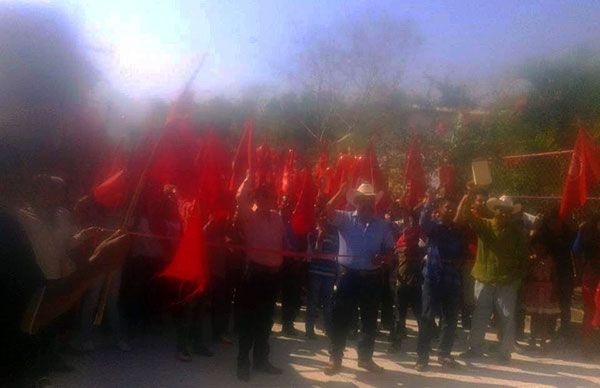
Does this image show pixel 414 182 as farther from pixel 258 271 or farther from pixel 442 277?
pixel 258 271

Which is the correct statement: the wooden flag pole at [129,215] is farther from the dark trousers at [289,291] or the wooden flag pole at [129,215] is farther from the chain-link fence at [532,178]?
the chain-link fence at [532,178]

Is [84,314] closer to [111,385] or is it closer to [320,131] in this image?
[111,385]

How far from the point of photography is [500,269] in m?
6.90

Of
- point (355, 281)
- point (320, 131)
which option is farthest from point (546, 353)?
point (320, 131)

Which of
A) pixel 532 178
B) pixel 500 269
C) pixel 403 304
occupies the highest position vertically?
pixel 532 178

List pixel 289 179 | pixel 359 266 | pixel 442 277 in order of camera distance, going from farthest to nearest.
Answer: pixel 289 179
pixel 442 277
pixel 359 266

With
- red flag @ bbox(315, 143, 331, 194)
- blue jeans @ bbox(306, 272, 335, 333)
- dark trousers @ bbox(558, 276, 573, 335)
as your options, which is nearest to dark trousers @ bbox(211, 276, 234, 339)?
blue jeans @ bbox(306, 272, 335, 333)

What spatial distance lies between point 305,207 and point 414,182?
1.56m

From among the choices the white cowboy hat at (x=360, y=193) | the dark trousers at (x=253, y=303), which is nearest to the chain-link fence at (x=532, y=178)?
the white cowboy hat at (x=360, y=193)

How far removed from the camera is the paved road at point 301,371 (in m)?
5.69

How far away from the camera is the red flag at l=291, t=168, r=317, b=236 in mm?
6535

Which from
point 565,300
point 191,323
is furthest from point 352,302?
point 565,300

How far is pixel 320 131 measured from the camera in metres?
26.7

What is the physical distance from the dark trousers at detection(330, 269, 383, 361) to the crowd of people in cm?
1
